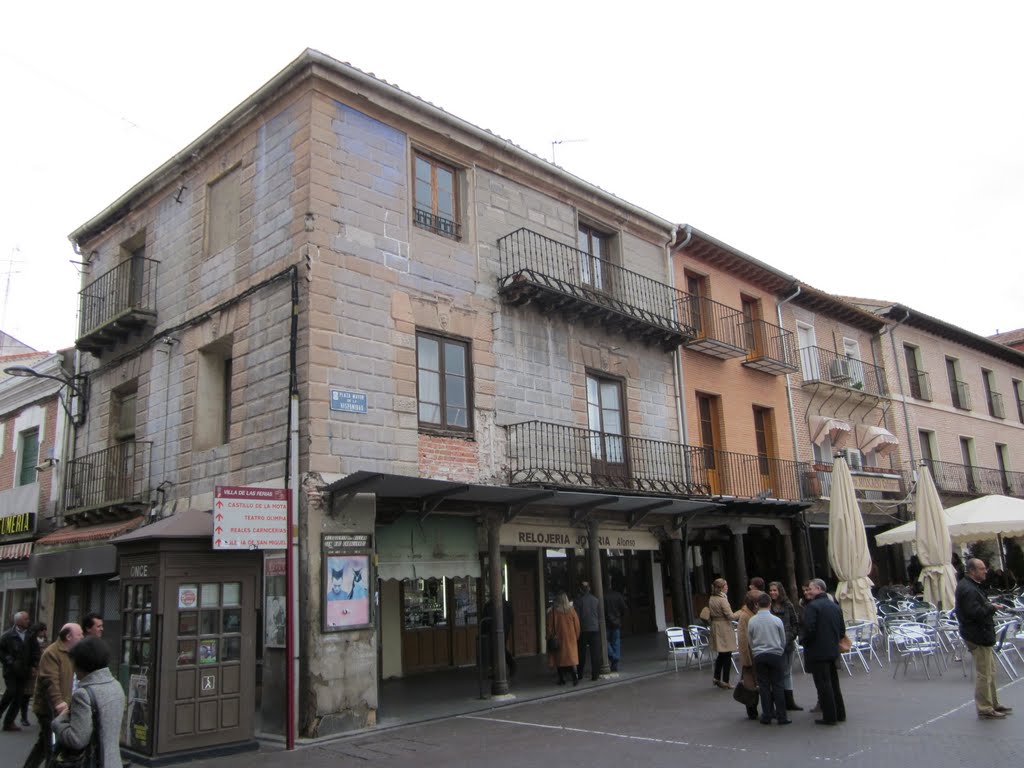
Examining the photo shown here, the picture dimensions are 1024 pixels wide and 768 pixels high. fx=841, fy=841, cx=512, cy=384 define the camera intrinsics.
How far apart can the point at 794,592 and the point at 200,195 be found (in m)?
14.0

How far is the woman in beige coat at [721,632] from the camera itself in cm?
1199

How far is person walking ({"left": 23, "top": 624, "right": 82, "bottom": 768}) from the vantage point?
7582 millimetres

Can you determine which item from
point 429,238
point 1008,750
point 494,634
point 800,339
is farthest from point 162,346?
point 800,339

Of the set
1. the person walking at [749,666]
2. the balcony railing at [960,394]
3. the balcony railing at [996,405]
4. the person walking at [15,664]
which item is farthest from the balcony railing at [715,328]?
the balcony railing at [996,405]

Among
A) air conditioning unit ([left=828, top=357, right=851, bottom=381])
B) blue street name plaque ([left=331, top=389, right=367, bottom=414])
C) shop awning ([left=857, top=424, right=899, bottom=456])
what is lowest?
blue street name plaque ([left=331, top=389, right=367, bottom=414])

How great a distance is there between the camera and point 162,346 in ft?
46.8

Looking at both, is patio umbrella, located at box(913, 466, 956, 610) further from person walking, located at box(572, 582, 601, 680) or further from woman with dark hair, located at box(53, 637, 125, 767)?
woman with dark hair, located at box(53, 637, 125, 767)

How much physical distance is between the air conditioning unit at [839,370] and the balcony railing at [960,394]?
7643 millimetres

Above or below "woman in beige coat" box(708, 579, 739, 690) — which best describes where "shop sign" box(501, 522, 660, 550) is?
above

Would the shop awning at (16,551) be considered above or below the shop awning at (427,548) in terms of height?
above

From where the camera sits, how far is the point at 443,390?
12.8m

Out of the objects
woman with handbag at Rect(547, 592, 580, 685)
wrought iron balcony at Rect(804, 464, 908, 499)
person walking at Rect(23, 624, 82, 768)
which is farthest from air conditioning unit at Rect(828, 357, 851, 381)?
person walking at Rect(23, 624, 82, 768)

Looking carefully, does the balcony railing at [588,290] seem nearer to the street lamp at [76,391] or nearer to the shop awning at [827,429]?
the shop awning at [827,429]

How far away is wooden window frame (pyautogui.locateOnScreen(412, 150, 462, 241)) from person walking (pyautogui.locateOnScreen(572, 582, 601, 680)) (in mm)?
6259
